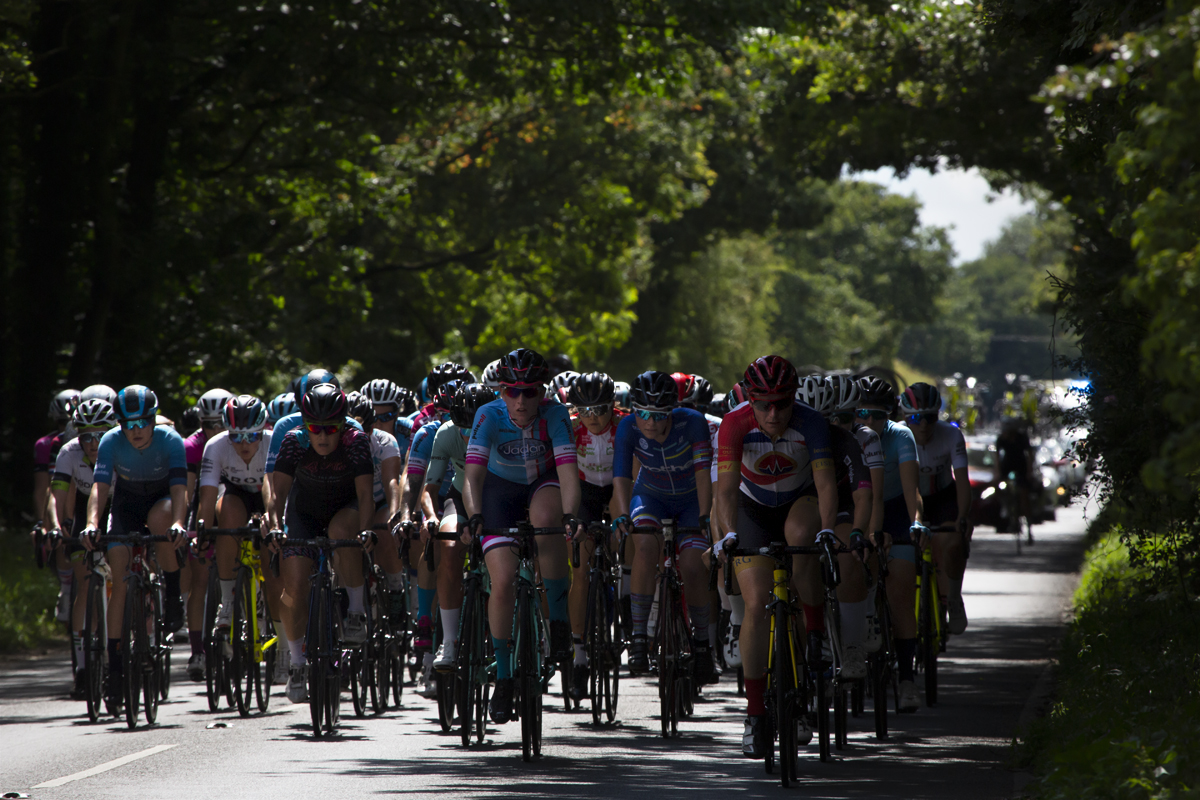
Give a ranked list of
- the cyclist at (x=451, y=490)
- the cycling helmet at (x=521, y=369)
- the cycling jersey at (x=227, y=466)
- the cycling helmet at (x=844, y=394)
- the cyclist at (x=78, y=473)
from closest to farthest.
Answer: the cycling helmet at (x=521, y=369), the cyclist at (x=451, y=490), the cycling helmet at (x=844, y=394), the cycling jersey at (x=227, y=466), the cyclist at (x=78, y=473)

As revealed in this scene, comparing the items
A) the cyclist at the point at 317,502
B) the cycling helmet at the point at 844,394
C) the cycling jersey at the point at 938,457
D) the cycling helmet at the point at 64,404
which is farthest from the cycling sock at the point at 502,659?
the cycling helmet at the point at 64,404

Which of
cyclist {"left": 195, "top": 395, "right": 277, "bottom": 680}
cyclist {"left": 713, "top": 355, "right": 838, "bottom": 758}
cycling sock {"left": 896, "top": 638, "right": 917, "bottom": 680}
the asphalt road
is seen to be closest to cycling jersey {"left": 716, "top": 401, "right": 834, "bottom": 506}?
cyclist {"left": 713, "top": 355, "right": 838, "bottom": 758}

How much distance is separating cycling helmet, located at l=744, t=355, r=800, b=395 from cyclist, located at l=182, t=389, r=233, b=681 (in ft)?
16.4

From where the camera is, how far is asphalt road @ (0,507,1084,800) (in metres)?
8.31

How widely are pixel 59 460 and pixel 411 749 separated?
4.03 metres

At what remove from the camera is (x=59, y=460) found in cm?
1225

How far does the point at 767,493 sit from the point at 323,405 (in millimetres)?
2907

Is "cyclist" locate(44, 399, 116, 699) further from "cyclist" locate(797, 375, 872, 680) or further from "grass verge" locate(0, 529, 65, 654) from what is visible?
"cyclist" locate(797, 375, 872, 680)

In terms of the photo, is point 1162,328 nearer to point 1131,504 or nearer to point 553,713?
point 1131,504

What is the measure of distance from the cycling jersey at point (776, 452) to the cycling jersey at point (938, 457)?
3732mm

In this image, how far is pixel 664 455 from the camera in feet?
36.5

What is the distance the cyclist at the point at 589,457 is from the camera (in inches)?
438

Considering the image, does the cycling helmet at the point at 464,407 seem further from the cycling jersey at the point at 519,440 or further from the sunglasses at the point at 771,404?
the sunglasses at the point at 771,404

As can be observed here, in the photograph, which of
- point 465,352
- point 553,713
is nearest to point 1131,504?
point 553,713
